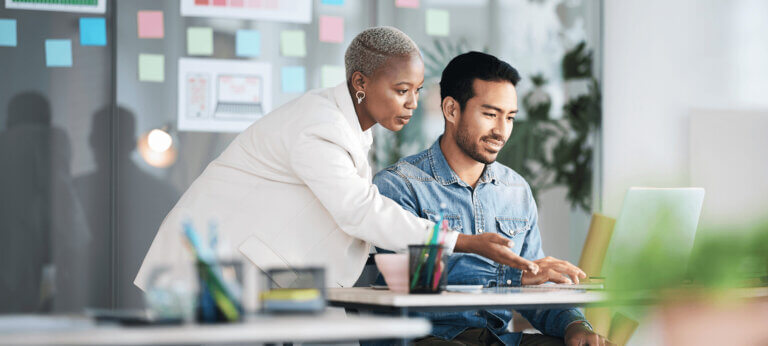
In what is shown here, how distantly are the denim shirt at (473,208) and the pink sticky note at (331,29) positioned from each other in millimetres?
1352

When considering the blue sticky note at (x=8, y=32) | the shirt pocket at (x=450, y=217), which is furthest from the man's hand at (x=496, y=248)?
the blue sticky note at (x=8, y=32)

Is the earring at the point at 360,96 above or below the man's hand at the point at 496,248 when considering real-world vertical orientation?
above

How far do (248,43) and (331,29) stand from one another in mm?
364

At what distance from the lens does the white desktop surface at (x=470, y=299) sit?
137 cm

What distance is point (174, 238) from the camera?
1.89 meters

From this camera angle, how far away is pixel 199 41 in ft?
11.0

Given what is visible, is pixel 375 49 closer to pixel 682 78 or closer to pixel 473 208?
pixel 473 208

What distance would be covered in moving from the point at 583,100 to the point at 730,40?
3.37ft

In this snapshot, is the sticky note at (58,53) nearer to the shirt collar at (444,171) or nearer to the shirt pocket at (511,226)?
the shirt collar at (444,171)

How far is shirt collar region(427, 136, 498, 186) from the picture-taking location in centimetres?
220

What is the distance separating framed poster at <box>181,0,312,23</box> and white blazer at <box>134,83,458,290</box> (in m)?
1.52

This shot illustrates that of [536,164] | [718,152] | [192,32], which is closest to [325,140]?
[192,32]

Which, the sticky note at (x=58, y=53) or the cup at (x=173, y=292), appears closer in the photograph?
the cup at (x=173, y=292)

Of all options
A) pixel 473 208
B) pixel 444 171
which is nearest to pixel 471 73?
pixel 444 171
